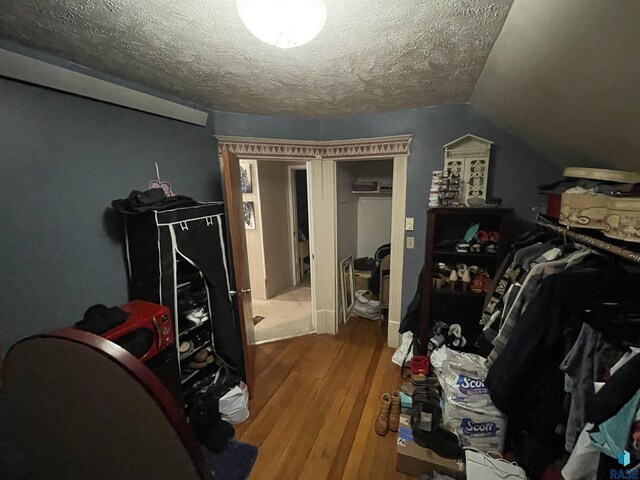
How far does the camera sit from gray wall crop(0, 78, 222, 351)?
1200 mm

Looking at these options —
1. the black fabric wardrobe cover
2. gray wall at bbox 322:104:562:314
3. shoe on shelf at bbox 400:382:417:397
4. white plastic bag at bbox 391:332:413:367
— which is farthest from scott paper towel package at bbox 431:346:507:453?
the black fabric wardrobe cover

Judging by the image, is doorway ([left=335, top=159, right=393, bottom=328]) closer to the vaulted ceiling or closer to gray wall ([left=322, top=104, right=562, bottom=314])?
gray wall ([left=322, top=104, right=562, bottom=314])

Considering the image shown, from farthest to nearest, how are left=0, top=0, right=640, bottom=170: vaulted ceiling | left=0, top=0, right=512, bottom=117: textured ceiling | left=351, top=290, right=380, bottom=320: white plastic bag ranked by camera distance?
1. left=351, top=290, right=380, bottom=320: white plastic bag
2. left=0, top=0, right=512, bottom=117: textured ceiling
3. left=0, top=0, right=640, bottom=170: vaulted ceiling

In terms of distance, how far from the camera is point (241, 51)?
1.22 metres

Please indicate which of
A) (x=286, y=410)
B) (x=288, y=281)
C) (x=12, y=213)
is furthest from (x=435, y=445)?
(x=288, y=281)

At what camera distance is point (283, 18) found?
0.79 metres

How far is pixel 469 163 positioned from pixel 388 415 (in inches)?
77.8

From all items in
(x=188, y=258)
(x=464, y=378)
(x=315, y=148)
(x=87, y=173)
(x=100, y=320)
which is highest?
(x=315, y=148)

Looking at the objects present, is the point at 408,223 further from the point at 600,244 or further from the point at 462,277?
the point at 600,244

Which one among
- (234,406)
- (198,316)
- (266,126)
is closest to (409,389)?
(234,406)

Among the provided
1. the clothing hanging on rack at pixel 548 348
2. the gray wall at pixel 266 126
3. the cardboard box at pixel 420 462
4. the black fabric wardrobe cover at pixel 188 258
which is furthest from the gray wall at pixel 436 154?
the black fabric wardrobe cover at pixel 188 258

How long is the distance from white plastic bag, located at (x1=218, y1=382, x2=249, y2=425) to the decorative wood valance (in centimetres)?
186

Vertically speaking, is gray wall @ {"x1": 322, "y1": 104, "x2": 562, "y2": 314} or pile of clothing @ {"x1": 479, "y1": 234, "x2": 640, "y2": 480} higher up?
gray wall @ {"x1": 322, "y1": 104, "x2": 562, "y2": 314}

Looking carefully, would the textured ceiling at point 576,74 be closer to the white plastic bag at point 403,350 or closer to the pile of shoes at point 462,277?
the pile of shoes at point 462,277
